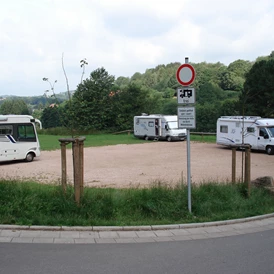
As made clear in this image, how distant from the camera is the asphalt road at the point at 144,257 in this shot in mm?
4938

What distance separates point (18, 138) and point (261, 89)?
31452 mm

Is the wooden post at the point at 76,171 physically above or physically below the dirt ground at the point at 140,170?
above

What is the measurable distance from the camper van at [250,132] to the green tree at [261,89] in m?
14.3

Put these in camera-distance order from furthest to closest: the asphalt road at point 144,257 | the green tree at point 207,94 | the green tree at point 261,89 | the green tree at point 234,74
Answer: the green tree at point 234,74
the green tree at point 207,94
the green tree at point 261,89
the asphalt road at point 144,257

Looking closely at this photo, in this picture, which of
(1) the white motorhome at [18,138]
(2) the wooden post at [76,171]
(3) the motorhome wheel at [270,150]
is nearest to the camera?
(2) the wooden post at [76,171]

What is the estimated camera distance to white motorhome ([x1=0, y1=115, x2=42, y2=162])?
20375mm

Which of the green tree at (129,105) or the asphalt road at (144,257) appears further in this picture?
the green tree at (129,105)

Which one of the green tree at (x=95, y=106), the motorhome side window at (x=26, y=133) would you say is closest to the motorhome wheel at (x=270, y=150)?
the motorhome side window at (x=26, y=133)

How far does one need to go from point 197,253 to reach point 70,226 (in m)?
A: 2.48

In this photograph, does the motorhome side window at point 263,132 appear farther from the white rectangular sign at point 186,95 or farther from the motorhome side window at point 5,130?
the white rectangular sign at point 186,95

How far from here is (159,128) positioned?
123 ft

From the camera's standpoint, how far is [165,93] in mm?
95375

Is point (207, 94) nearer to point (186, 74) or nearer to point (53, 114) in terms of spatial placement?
point (53, 114)

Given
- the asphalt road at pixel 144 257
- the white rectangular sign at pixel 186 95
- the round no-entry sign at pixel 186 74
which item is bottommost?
the asphalt road at pixel 144 257
